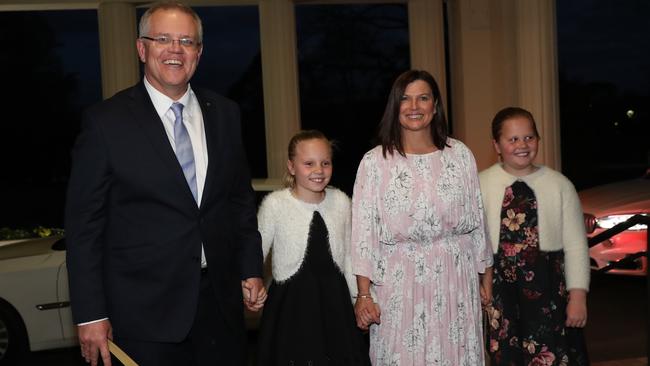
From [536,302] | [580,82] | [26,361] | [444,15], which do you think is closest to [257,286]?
[536,302]

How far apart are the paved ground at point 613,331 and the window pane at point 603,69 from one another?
11208mm

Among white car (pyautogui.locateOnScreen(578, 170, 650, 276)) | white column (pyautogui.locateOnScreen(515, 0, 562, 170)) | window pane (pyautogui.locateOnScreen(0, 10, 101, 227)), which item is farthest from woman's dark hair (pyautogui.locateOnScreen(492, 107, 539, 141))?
window pane (pyautogui.locateOnScreen(0, 10, 101, 227))

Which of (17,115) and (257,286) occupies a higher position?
(17,115)

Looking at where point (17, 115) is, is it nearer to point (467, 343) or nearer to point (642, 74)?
point (642, 74)

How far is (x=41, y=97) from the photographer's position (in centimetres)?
A: 1862

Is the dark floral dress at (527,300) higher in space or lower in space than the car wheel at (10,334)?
higher

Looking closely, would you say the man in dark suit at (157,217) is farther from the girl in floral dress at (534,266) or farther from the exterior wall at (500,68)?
the exterior wall at (500,68)

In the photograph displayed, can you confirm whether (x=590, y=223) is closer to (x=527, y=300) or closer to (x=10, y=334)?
(x=527, y=300)

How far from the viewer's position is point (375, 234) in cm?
299

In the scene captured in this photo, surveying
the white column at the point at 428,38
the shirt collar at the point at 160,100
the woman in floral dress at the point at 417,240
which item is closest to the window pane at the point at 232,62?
the white column at the point at 428,38

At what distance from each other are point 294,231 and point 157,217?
96 cm

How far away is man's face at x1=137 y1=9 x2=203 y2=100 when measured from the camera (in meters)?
2.48

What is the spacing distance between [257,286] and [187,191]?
0.50 meters

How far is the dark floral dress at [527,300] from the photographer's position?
3.26 meters
